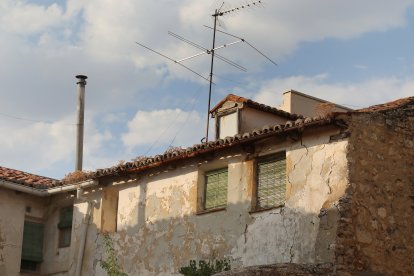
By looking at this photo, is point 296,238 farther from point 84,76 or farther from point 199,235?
point 84,76

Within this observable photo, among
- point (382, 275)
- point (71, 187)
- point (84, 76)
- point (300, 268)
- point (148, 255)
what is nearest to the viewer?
point (300, 268)

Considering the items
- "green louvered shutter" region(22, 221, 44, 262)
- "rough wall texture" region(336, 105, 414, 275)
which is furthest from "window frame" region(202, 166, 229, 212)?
"green louvered shutter" region(22, 221, 44, 262)

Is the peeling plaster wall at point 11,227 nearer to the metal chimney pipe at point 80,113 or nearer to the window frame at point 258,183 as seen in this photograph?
the metal chimney pipe at point 80,113

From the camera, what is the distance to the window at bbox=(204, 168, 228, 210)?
18625 mm

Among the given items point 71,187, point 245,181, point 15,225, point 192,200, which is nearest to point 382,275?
point 245,181

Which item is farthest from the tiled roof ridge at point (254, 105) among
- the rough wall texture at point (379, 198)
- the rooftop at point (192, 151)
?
the rough wall texture at point (379, 198)

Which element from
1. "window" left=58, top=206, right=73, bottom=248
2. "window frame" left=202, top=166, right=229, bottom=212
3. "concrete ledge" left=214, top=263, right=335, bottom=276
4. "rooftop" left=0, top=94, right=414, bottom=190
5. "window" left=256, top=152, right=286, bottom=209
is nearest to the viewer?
"concrete ledge" left=214, top=263, right=335, bottom=276

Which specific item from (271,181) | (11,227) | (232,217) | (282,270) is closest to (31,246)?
(11,227)

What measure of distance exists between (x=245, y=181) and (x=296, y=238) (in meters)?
2.10

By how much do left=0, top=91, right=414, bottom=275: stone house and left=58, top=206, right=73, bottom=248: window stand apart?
0.03 metres

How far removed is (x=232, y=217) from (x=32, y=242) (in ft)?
23.5

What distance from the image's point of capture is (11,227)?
2211cm

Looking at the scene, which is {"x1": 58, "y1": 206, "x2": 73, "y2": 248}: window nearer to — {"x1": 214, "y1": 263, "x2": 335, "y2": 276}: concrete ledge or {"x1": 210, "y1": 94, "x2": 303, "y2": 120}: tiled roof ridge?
{"x1": 210, "y1": 94, "x2": 303, "y2": 120}: tiled roof ridge

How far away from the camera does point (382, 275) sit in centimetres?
1595
